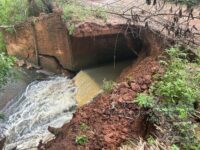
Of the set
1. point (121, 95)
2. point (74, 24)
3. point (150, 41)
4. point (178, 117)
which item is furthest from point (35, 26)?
point (178, 117)

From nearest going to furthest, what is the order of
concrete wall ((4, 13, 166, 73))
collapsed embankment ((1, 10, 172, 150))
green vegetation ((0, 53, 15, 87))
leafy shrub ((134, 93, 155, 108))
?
leafy shrub ((134, 93, 155, 108)) → collapsed embankment ((1, 10, 172, 150)) → green vegetation ((0, 53, 15, 87)) → concrete wall ((4, 13, 166, 73))

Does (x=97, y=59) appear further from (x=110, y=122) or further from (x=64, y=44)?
(x=110, y=122)

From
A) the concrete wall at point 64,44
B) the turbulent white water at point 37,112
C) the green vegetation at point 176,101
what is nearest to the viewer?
the green vegetation at point 176,101

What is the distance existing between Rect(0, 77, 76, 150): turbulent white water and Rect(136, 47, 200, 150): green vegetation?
3671 mm

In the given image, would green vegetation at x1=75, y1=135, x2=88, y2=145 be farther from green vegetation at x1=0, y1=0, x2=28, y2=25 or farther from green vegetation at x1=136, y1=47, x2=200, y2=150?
green vegetation at x1=0, y1=0, x2=28, y2=25

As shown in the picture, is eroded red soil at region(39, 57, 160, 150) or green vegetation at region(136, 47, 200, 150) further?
eroded red soil at region(39, 57, 160, 150)

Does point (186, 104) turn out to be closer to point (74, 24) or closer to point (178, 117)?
point (178, 117)

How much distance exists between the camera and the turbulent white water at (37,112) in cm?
977

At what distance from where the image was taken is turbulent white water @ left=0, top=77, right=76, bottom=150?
9.77 meters

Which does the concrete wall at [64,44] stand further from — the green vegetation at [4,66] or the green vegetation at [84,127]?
the green vegetation at [84,127]

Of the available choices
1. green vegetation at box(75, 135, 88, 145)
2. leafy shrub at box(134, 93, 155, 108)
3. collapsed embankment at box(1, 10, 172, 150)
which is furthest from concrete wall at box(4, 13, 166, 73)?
green vegetation at box(75, 135, 88, 145)

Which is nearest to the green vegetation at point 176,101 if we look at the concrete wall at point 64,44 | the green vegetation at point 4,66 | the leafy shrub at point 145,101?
the leafy shrub at point 145,101

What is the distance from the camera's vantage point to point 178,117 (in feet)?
18.2

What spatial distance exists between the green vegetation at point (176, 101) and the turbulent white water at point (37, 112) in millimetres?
3671
